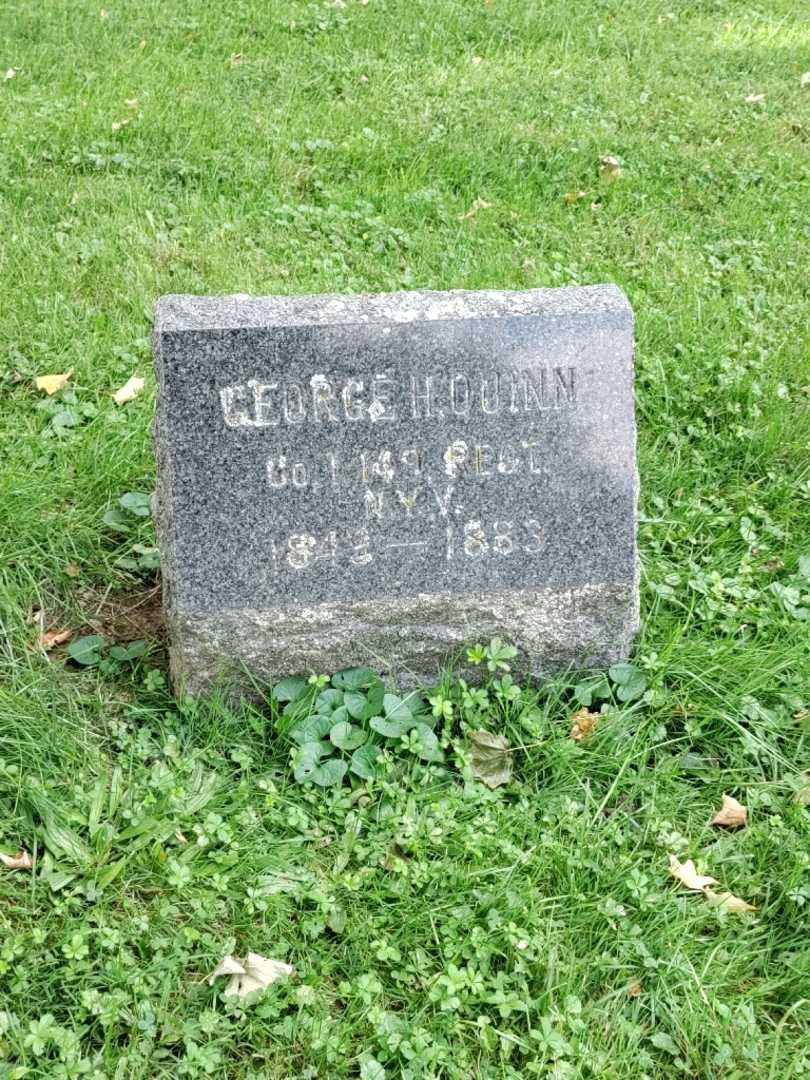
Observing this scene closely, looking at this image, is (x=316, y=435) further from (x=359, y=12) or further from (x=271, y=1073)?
(x=359, y=12)

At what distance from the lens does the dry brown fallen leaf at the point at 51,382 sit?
400 cm

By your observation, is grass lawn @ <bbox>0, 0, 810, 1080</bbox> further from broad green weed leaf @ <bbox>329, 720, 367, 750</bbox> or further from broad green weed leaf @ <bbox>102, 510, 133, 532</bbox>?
broad green weed leaf @ <bbox>329, 720, 367, 750</bbox>

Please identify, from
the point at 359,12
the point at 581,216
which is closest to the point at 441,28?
the point at 359,12

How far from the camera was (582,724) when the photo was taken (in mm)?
2936

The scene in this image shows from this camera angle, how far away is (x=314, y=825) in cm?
265

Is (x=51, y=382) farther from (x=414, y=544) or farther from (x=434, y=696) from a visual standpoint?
(x=434, y=696)

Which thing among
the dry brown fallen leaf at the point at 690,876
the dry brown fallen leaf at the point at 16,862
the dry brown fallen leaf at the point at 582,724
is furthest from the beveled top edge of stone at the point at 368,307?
the dry brown fallen leaf at the point at 690,876

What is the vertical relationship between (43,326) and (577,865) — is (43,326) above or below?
above

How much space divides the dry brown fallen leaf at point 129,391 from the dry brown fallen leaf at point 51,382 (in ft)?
0.65

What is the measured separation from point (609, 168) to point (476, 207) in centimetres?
84

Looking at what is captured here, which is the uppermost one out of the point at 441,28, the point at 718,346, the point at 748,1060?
the point at 441,28

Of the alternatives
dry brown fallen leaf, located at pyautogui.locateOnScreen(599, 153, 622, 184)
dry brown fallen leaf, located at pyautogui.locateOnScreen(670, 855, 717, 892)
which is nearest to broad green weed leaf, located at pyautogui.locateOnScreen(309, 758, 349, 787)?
dry brown fallen leaf, located at pyautogui.locateOnScreen(670, 855, 717, 892)

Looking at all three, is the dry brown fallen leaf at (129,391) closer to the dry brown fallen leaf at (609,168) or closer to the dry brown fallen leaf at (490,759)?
the dry brown fallen leaf at (490,759)

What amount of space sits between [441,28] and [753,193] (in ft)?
8.14
